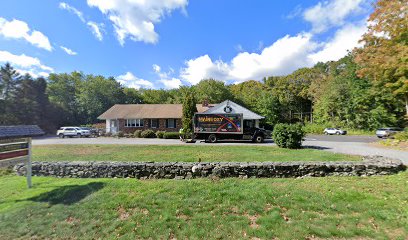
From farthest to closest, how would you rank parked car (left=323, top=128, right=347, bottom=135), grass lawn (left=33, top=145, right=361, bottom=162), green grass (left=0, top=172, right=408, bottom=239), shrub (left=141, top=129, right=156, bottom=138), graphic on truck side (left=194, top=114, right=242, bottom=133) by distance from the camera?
parked car (left=323, top=128, right=347, bottom=135) < shrub (left=141, top=129, right=156, bottom=138) < graphic on truck side (left=194, top=114, right=242, bottom=133) < grass lawn (left=33, top=145, right=361, bottom=162) < green grass (left=0, top=172, right=408, bottom=239)

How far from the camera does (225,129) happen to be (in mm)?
20391

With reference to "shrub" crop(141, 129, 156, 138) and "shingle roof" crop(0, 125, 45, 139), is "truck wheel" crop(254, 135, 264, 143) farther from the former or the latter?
"shingle roof" crop(0, 125, 45, 139)

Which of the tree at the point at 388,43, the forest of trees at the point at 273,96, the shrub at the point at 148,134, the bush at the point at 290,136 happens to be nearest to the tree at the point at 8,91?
the forest of trees at the point at 273,96

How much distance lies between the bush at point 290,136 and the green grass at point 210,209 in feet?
23.0

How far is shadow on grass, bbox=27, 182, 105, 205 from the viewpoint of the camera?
5992 mm

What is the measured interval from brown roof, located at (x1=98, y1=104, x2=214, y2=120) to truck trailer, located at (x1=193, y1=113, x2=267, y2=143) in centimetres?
1107

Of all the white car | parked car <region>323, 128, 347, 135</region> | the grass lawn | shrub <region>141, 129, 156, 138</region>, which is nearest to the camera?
the grass lawn

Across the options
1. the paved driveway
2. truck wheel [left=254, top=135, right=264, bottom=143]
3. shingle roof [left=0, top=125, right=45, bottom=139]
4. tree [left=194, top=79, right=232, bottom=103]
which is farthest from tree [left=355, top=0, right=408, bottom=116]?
tree [left=194, top=79, right=232, bottom=103]

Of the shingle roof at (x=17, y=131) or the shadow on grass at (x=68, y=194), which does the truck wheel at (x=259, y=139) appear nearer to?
the shadow on grass at (x=68, y=194)

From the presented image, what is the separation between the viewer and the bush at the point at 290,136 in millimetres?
14141

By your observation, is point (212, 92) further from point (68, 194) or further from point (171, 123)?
point (68, 194)

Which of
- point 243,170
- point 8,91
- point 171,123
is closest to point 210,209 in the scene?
point 243,170

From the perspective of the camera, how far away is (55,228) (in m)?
4.79

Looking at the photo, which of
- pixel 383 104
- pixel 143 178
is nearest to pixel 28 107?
pixel 143 178
